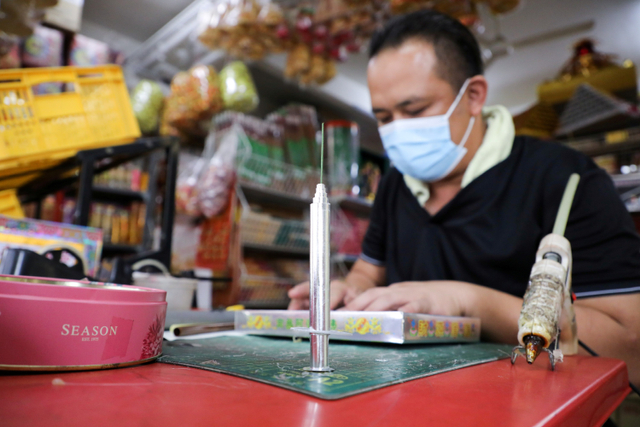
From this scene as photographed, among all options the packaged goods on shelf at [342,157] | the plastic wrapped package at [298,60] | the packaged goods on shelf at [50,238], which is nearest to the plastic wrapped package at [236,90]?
the plastic wrapped package at [298,60]

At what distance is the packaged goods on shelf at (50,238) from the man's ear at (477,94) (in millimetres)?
1136

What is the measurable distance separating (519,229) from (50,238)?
3.77ft

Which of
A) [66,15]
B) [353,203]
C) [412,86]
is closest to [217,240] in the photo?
[353,203]

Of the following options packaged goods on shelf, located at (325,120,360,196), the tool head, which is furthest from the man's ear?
packaged goods on shelf, located at (325,120,360,196)

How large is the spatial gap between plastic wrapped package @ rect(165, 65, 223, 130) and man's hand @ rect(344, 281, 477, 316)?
9.16 feet

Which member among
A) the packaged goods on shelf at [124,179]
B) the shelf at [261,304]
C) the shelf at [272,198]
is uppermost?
the packaged goods on shelf at [124,179]

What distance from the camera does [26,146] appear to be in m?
1.19

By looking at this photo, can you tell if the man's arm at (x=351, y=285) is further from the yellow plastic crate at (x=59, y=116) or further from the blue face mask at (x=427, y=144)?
the yellow plastic crate at (x=59, y=116)

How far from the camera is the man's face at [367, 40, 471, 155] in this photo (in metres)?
1.22

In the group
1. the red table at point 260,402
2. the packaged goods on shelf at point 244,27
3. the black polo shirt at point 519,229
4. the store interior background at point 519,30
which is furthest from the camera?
the store interior background at point 519,30

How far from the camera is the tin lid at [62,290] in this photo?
355 mm

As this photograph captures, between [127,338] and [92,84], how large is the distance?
1268mm

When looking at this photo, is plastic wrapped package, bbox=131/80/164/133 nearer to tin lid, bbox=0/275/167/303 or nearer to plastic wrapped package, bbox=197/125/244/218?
plastic wrapped package, bbox=197/125/244/218

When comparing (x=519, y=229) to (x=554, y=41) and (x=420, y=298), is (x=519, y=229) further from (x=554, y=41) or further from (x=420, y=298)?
(x=554, y=41)
